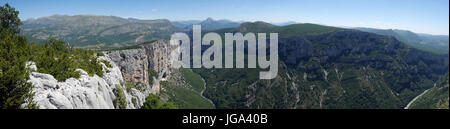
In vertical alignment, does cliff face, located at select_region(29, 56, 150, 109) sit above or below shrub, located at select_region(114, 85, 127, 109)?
above

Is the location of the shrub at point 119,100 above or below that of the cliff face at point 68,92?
below

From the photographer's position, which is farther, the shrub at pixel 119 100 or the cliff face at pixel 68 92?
the shrub at pixel 119 100

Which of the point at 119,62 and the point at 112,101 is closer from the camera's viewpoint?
the point at 112,101

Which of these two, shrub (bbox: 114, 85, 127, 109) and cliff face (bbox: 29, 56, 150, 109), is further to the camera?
shrub (bbox: 114, 85, 127, 109)

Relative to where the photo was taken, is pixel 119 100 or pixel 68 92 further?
pixel 119 100

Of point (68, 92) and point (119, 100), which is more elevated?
point (68, 92)

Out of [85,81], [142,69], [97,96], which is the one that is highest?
[85,81]
